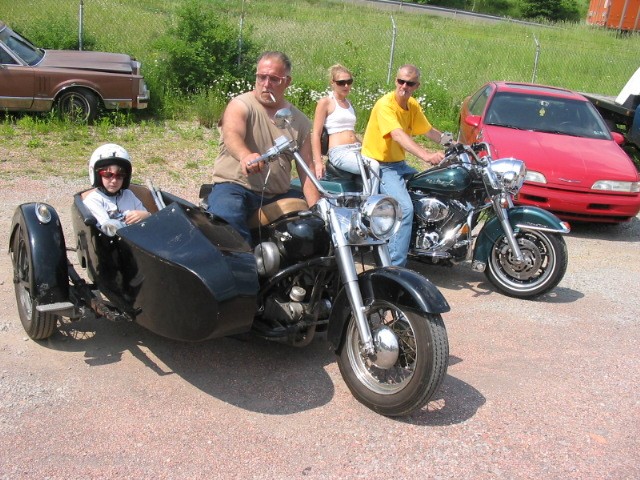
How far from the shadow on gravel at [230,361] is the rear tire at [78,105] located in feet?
21.4

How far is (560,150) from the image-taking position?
8.52m

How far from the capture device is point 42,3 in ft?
50.3

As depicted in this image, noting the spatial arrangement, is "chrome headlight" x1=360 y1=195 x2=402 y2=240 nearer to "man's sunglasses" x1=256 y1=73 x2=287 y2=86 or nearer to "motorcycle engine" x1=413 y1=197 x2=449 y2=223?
"man's sunglasses" x1=256 y1=73 x2=287 y2=86

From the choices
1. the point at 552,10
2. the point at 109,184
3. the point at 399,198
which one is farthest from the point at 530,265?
the point at 552,10

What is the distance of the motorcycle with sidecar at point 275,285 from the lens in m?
3.69

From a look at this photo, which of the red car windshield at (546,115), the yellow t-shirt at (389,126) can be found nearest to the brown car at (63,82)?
the red car windshield at (546,115)

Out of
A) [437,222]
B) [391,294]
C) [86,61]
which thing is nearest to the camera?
[391,294]

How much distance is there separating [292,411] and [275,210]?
1312 mm

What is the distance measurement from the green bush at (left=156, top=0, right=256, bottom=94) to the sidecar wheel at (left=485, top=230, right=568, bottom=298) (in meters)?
7.50

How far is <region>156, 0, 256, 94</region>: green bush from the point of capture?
12148 mm

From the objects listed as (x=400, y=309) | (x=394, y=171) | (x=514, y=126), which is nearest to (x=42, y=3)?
(x=514, y=126)

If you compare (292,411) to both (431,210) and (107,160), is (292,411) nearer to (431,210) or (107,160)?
(107,160)

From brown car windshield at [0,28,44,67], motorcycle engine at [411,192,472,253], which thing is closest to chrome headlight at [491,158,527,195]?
motorcycle engine at [411,192,472,253]

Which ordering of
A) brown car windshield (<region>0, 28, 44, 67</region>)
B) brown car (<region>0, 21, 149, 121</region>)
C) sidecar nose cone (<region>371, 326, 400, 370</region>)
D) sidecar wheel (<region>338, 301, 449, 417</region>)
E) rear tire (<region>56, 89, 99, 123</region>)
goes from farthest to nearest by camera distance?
rear tire (<region>56, 89, 99, 123</region>) → brown car windshield (<region>0, 28, 44, 67</region>) → brown car (<region>0, 21, 149, 121</region>) → sidecar nose cone (<region>371, 326, 400, 370</region>) → sidecar wheel (<region>338, 301, 449, 417</region>)
